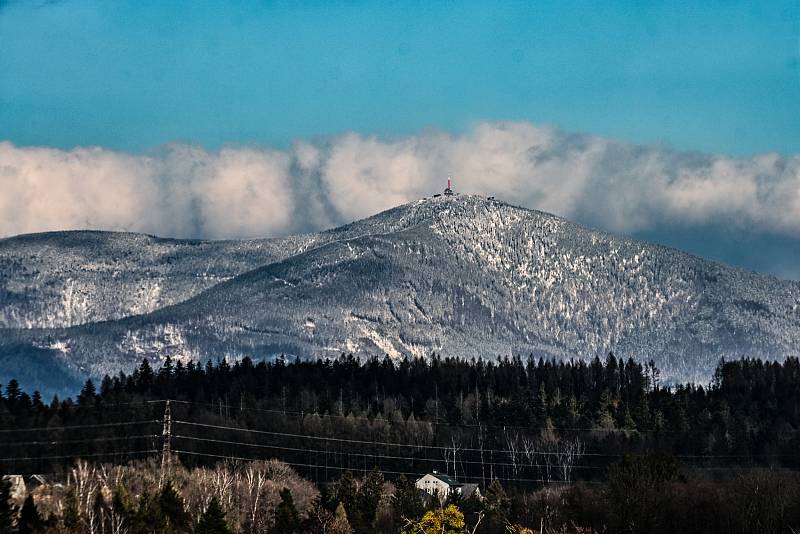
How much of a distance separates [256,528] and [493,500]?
3621cm

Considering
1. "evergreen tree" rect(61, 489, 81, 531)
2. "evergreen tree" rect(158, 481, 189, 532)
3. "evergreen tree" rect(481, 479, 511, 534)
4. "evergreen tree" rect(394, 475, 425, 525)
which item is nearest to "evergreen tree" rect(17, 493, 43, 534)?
"evergreen tree" rect(61, 489, 81, 531)

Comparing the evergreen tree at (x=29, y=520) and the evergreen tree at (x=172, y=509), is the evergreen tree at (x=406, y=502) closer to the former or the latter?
the evergreen tree at (x=172, y=509)

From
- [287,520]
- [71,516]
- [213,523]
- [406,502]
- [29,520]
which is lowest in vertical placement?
[213,523]

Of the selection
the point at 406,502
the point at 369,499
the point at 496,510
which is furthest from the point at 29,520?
the point at 496,510

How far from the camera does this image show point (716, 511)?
13625cm

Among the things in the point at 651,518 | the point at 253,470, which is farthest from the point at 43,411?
the point at 651,518

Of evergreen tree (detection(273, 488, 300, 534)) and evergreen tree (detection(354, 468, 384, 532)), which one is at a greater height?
evergreen tree (detection(354, 468, 384, 532))

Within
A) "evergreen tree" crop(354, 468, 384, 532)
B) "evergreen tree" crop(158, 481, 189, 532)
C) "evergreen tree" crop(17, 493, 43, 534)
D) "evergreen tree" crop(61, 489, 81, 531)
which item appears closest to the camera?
"evergreen tree" crop(17, 493, 43, 534)

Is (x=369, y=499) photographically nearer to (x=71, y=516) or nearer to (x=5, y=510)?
(x=71, y=516)

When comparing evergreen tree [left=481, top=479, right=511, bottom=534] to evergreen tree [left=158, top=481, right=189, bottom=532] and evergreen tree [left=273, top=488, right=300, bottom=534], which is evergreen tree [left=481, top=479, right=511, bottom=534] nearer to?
evergreen tree [left=273, top=488, right=300, bottom=534]

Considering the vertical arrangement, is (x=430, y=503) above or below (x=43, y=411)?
below

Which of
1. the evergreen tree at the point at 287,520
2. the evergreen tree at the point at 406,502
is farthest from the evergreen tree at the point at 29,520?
the evergreen tree at the point at 406,502

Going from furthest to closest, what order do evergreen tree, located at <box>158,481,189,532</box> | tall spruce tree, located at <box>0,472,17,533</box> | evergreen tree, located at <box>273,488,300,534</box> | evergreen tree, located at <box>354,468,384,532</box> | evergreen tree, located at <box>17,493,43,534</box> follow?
evergreen tree, located at <box>354,468,384,532</box>
evergreen tree, located at <box>273,488,300,534</box>
evergreen tree, located at <box>158,481,189,532</box>
evergreen tree, located at <box>17,493,43,534</box>
tall spruce tree, located at <box>0,472,17,533</box>

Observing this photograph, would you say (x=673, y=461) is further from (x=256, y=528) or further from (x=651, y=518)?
(x=256, y=528)
